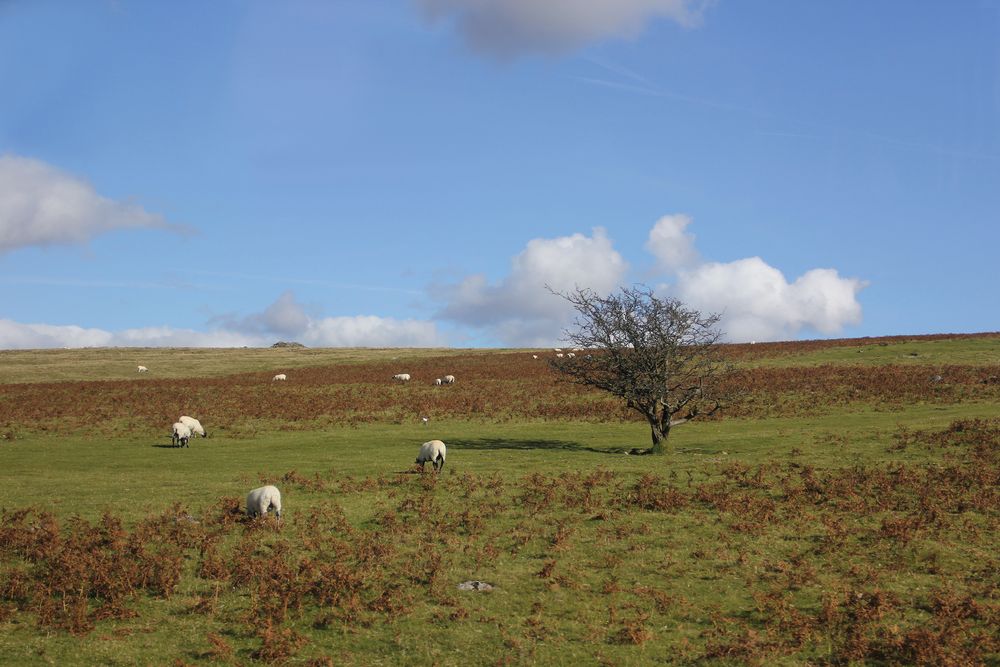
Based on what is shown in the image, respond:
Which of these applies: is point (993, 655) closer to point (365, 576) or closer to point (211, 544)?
point (365, 576)

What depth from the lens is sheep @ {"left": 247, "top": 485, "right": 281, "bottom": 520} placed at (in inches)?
949

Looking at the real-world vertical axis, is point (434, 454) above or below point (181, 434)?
above

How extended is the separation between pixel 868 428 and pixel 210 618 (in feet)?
118

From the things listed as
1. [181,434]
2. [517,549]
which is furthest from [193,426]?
[517,549]

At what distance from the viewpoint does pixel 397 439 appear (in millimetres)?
46344

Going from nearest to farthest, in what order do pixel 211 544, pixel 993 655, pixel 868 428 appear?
pixel 993 655, pixel 211 544, pixel 868 428

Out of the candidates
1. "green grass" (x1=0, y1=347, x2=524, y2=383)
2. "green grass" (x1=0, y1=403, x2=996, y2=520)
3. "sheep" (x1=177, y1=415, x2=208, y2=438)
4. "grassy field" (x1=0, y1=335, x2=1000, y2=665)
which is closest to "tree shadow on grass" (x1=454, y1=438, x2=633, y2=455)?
"green grass" (x1=0, y1=403, x2=996, y2=520)

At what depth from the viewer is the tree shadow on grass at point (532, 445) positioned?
41969 mm

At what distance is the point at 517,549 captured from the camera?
22.1 meters

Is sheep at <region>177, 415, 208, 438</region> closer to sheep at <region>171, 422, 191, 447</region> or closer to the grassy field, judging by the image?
the grassy field

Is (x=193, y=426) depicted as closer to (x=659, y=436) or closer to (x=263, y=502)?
(x=263, y=502)

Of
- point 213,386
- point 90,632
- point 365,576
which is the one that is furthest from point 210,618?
point 213,386

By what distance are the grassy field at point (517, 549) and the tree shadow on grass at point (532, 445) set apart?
1.12ft

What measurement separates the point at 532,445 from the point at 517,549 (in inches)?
841
